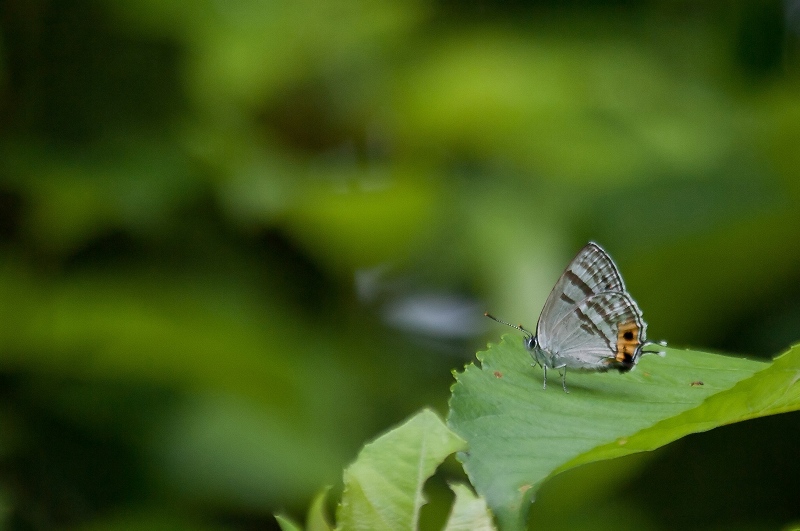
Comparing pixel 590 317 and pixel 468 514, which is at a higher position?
pixel 590 317

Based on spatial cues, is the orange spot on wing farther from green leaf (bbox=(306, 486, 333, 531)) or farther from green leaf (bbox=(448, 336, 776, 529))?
green leaf (bbox=(306, 486, 333, 531))

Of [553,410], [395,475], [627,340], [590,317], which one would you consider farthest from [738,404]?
[590,317]

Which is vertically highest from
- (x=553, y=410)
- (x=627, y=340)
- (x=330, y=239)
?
(x=330, y=239)

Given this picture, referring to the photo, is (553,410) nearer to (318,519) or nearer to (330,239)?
(318,519)

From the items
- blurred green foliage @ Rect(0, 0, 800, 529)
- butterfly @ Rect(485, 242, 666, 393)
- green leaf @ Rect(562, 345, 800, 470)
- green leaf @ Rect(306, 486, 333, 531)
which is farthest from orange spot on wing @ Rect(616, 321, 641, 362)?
blurred green foliage @ Rect(0, 0, 800, 529)

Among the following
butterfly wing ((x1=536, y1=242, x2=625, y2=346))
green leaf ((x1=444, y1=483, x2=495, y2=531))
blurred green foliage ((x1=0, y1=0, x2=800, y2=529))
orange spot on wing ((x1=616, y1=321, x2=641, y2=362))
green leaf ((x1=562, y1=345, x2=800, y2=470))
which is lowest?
green leaf ((x1=444, y1=483, x2=495, y2=531))

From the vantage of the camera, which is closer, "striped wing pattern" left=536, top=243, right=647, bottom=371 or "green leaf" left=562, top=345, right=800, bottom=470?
"green leaf" left=562, top=345, right=800, bottom=470

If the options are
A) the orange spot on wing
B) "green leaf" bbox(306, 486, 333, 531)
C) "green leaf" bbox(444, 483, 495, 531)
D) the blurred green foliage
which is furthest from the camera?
the blurred green foliage
